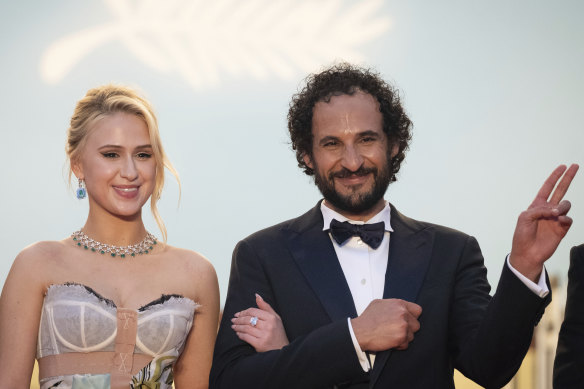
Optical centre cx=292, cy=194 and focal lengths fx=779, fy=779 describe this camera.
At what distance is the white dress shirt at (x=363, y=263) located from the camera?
3.18 meters

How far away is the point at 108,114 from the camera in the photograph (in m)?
3.81

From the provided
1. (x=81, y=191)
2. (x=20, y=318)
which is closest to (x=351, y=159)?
(x=81, y=191)

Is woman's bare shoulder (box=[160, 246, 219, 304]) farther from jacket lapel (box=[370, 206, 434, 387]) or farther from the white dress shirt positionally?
jacket lapel (box=[370, 206, 434, 387])

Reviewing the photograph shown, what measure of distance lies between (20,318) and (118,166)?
825 millimetres

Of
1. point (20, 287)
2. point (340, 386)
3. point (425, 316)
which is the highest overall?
point (20, 287)

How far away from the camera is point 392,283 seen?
3129mm

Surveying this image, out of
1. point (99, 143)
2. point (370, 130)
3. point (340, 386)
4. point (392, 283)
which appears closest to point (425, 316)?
point (392, 283)

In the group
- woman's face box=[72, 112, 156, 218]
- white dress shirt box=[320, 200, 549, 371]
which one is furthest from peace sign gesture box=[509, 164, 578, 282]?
woman's face box=[72, 112, 156, 218]

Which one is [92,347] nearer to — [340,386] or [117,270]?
[117,270]

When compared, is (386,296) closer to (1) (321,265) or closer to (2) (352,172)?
(1) (321,265)

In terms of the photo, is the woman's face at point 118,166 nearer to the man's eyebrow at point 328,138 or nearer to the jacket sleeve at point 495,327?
the man's eyebrow at point 328,138

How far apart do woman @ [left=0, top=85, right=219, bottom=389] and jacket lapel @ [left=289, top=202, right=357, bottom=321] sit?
0.74m

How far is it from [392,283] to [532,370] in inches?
335

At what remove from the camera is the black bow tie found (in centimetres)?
332
